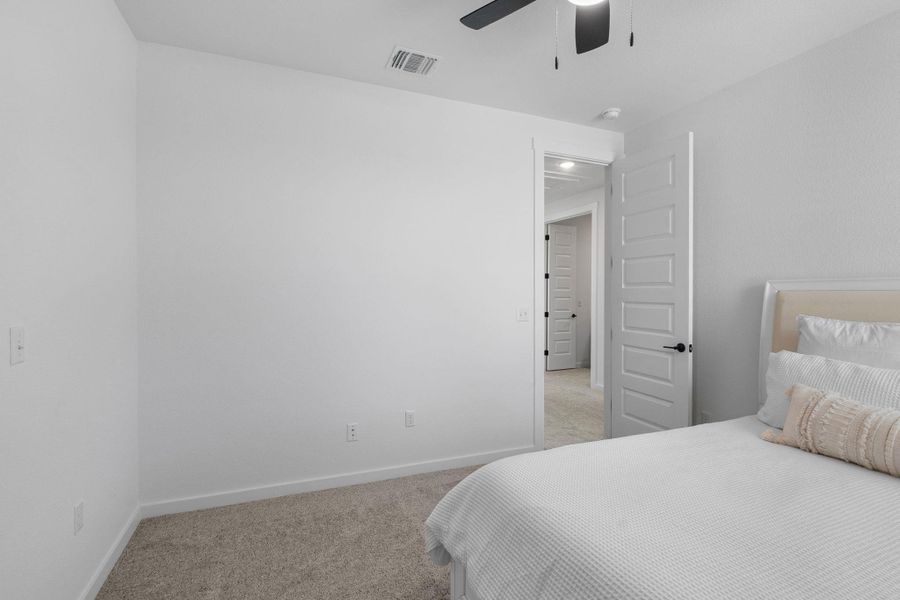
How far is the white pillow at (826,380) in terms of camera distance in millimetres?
1645

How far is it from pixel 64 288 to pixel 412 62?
79.8 inches

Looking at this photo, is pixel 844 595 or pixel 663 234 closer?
pixel 844 595

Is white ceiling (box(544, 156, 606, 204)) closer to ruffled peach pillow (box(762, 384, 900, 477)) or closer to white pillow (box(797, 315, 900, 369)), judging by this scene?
white pillow (box(797, 315, 900, 369))

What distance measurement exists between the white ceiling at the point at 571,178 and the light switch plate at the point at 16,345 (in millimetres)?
3861

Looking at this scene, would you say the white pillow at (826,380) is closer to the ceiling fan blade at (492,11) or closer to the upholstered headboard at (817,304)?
the upholstered headboard at (817,304)

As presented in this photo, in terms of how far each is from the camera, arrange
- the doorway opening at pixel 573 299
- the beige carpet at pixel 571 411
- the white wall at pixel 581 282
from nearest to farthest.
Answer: the beige carpet at pixel 571 411 → the doorway opening at pixel 573 299 → the white wall at pixel 581 282

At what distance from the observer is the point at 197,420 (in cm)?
239

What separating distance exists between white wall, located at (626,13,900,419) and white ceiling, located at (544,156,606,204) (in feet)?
4.04

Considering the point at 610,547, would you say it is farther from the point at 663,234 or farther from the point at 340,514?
the point at 663,234

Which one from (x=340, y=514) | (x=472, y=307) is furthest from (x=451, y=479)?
(x=472, y=307)

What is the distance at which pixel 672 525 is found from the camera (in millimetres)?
1104

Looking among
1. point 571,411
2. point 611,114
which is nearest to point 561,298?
point 571,411

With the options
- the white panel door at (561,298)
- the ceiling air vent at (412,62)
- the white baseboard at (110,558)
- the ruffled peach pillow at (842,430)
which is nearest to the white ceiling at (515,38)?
the ceiling air vent at (412,62)

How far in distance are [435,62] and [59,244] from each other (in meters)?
2.02
